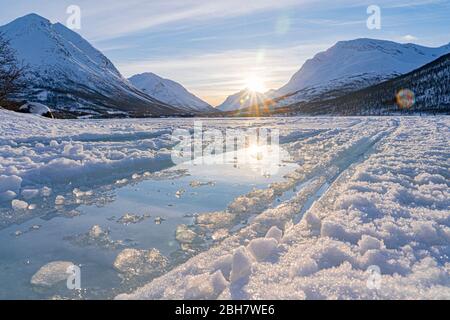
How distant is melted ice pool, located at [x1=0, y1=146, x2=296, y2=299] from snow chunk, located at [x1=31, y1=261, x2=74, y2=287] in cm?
7

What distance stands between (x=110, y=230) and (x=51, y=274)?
1.31 metres

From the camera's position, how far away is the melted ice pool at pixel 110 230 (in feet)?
11.6

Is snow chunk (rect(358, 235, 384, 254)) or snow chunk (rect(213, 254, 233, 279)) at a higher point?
snow chunk (rect(358, 235, 384, 254))

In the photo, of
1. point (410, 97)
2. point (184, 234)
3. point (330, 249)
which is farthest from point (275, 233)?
point (410, 97)

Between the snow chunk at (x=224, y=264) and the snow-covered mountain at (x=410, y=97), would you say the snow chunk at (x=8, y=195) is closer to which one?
the snow chunk at (x=224, y=264)

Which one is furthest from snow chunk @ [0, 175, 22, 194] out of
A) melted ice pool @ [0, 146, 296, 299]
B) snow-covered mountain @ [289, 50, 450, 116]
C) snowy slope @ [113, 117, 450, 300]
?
snow-covered mountain @ [289, 50, 450, 116]

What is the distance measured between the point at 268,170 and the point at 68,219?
538cm

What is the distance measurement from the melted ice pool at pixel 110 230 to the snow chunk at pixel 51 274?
2.6 inches

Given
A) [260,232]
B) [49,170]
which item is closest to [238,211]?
[260,232]

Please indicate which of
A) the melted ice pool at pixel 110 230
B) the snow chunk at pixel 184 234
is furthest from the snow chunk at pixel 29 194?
the snow chunk at pixel 184 234

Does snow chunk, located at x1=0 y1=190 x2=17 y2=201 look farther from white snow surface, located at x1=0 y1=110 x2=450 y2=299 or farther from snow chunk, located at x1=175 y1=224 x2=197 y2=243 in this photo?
snow chunk, located at x1=175 y1=224 x2=197 y2=243

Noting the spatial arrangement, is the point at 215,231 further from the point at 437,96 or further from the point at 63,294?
the point at 437,96

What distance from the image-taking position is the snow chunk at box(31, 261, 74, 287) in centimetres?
352

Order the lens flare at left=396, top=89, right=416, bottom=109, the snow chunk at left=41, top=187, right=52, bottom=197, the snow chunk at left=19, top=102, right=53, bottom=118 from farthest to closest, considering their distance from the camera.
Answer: the lens flare at left=396, top=89, right=416, bottom=109, the snow chunk at left=19, top=102, right=53, bottom=118, the snow chunk at left=41, top=187, right=52, bottom=197
